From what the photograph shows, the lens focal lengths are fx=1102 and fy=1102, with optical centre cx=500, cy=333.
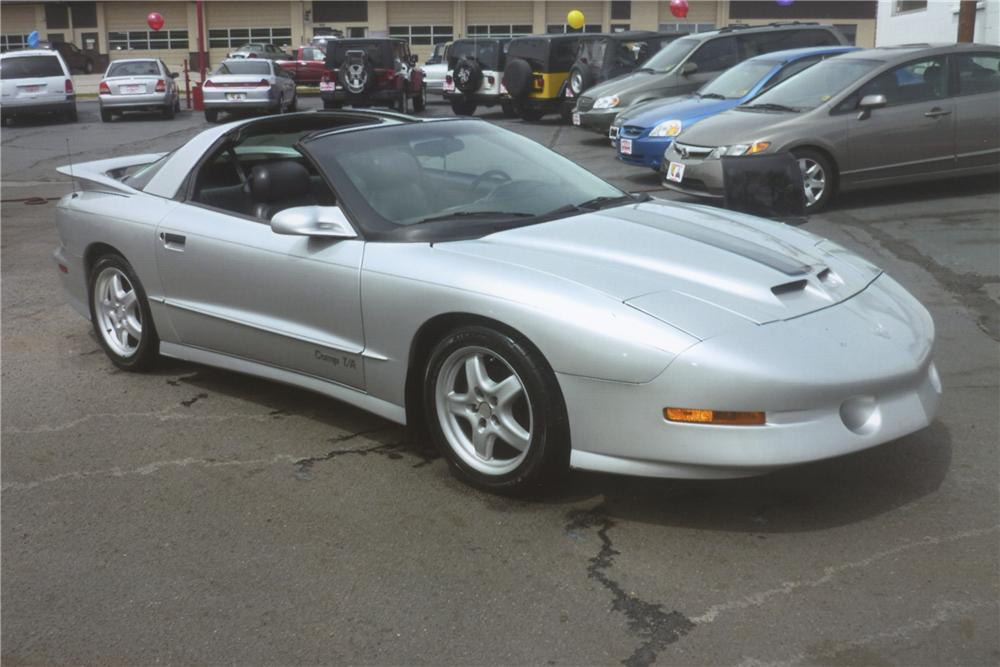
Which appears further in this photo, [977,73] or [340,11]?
[340,11]

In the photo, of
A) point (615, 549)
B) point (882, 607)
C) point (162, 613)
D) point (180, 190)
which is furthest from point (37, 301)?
point (882, 607)

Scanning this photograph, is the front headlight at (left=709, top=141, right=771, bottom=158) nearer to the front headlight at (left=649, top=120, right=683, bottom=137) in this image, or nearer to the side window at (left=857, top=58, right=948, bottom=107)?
the side window at (left=857, top=58, right=948, bottom=107)

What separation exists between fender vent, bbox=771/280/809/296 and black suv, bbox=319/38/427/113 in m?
20.6

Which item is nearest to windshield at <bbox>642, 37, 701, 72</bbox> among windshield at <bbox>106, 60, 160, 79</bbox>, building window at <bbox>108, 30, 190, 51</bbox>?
windshield at <bbox>106, 60, 160, 79</bbox>

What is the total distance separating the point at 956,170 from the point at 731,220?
Answer: 611 centimetres

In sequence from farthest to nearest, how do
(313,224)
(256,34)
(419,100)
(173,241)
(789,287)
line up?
(256,34) → (419,100) → (173,241) → (313,224) → (789,287)

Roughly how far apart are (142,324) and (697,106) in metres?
8.12

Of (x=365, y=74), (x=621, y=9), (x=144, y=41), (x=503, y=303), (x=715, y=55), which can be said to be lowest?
(x=503, y=303)

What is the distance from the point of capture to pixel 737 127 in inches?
399

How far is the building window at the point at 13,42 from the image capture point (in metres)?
53.7

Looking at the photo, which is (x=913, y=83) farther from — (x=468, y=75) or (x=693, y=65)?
(x=468, y=75)

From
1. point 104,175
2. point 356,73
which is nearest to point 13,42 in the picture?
point 356,73

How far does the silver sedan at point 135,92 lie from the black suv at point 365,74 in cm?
381

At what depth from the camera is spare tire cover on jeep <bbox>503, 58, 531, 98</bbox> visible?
65.7 ft
